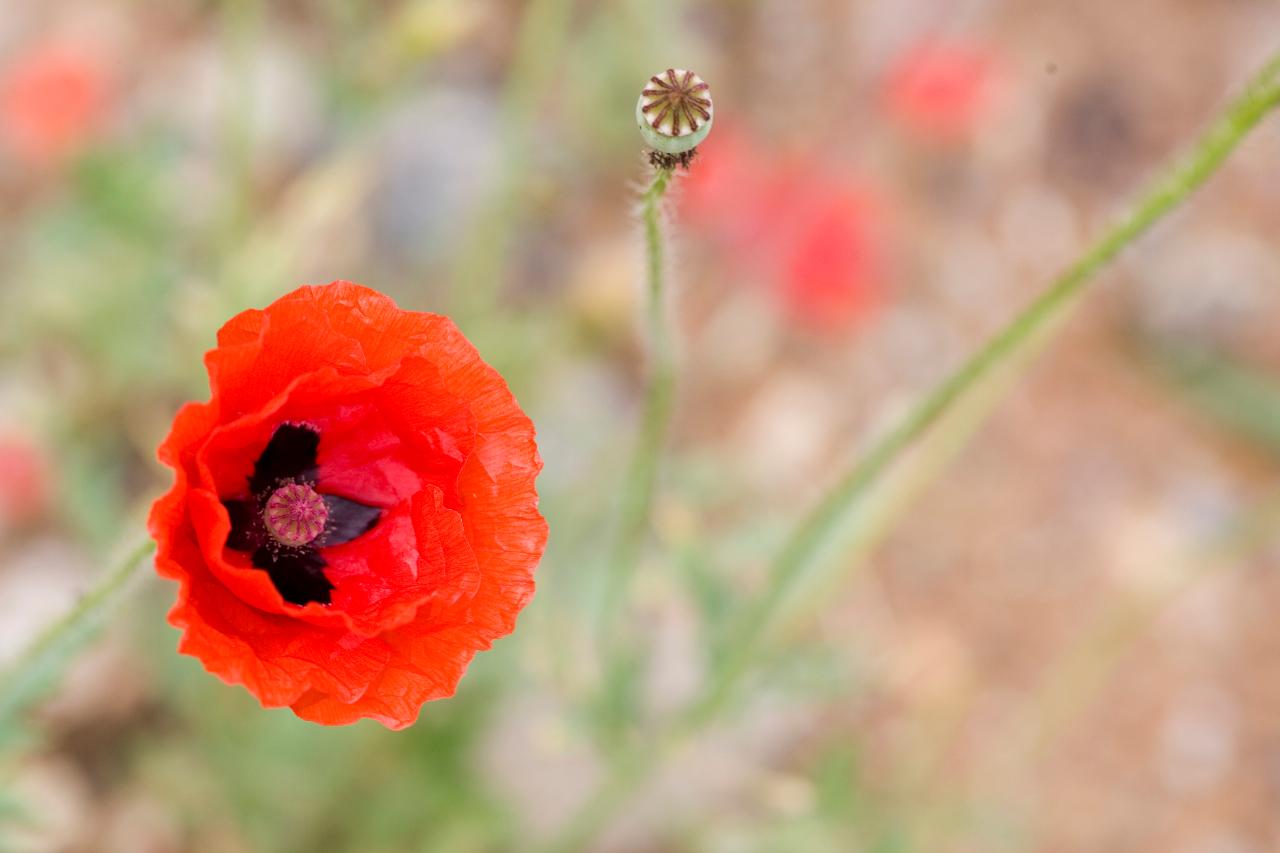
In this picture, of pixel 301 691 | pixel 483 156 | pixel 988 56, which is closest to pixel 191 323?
pixel 301 691

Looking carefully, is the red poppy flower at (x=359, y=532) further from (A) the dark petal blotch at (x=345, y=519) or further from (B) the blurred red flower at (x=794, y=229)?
(B) the blurred red flower at (x=794, y=229)

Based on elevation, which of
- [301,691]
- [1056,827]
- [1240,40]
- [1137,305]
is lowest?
[301,691]

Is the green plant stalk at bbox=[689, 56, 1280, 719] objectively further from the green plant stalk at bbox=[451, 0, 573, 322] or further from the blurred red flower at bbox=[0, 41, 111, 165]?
the blurred red flower at bbox=[0, 41, 111, 165]

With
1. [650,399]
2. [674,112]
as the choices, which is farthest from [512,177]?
[674,112]

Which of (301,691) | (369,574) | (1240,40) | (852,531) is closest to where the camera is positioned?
(301,691)

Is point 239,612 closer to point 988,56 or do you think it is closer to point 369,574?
point 369,574

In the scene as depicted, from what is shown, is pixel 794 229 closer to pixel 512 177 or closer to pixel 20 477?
pixel 512 177
